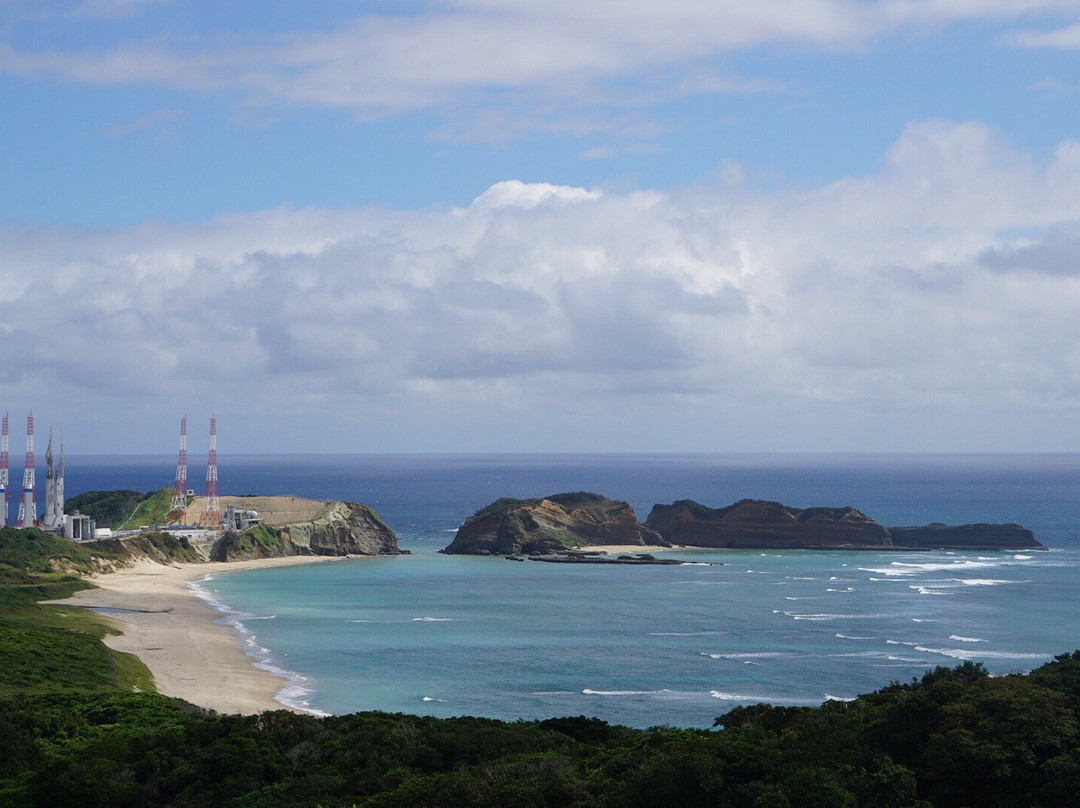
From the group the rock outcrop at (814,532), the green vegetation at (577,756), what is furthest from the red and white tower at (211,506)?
the green vegetation at (577,756)

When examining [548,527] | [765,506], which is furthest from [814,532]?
[548,527]

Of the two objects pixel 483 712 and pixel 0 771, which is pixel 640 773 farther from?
pixel 483 712

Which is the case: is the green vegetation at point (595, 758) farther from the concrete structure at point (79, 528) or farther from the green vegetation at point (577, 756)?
the concrete structure at point (79, 528)

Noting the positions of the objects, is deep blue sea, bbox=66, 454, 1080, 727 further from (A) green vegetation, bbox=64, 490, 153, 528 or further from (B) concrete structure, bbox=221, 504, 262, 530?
(A) green vegetation, bbox=64, 490, 153, 528

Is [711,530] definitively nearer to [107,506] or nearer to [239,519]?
[239,519]

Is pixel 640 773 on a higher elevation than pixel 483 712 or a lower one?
higher

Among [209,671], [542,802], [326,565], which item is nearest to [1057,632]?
[209,671]

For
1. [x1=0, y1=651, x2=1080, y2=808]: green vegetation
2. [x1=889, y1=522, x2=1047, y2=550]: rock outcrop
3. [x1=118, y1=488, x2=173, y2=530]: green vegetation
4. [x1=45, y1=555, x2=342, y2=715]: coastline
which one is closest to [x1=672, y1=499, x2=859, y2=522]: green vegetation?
[x1=889, y1=522, x2=1047, y2=550]: rock outcrop
